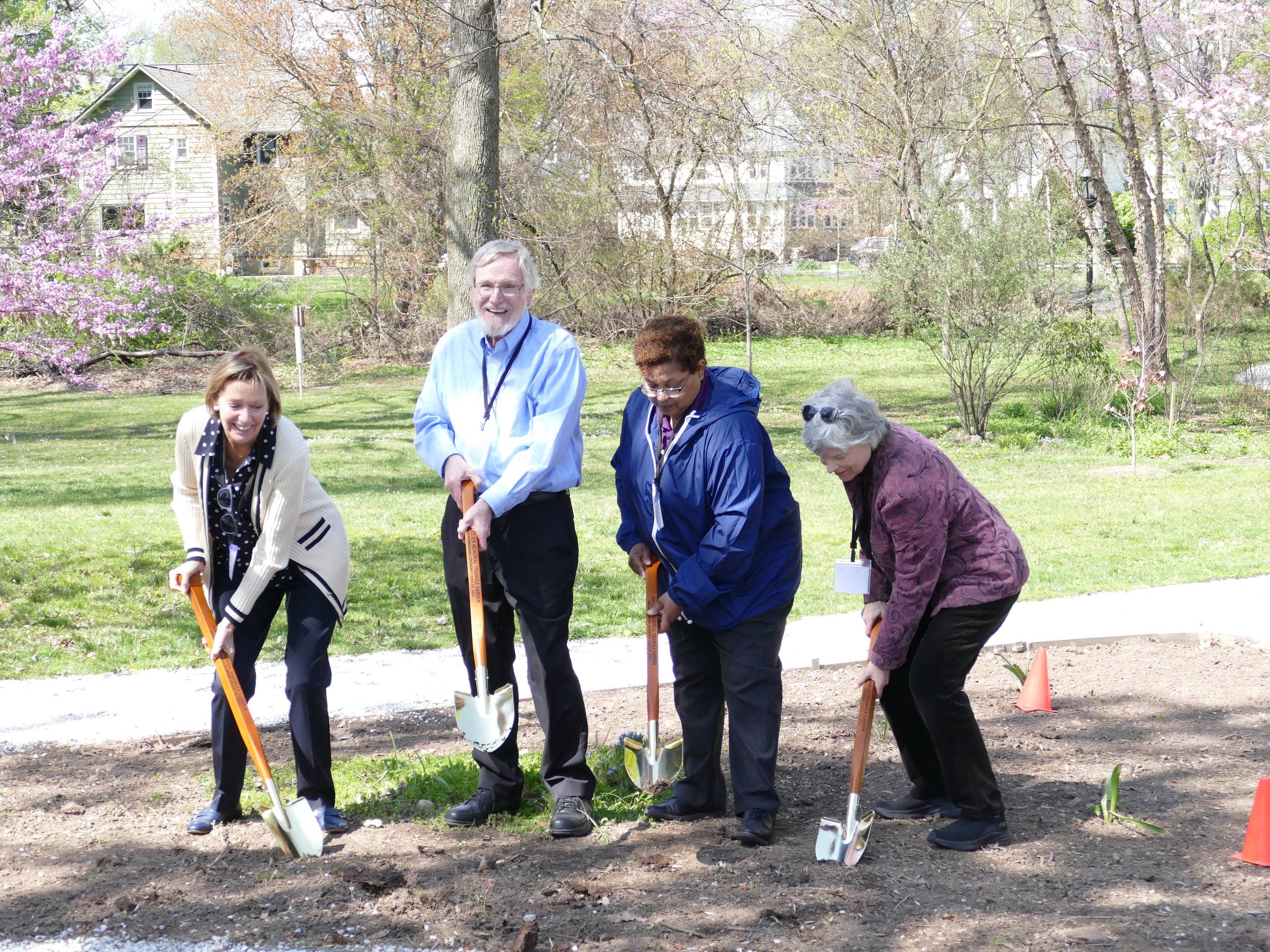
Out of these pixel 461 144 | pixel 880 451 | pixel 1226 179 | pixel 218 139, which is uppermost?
pixel 218 139

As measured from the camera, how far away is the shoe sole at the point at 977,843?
3.92 meters

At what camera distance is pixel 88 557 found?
28.5ft

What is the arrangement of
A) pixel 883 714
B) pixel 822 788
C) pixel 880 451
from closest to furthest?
pixel 880 451, pixel 822 788, pixel 883 714

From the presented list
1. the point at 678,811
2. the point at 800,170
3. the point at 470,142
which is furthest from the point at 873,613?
the point at 800,170

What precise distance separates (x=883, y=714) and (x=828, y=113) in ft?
58.0

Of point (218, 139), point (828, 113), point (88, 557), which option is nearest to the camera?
point (88, 557)

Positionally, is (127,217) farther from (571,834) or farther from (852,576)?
(852,576)

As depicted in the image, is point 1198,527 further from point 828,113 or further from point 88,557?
point 828,113

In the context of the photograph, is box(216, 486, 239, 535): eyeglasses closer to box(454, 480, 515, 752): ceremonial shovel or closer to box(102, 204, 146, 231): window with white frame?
box(454, 480, 515, 752): ceremonial shovel

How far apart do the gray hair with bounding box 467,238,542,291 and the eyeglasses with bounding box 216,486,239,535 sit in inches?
39.9

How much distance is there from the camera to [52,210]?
17719mm

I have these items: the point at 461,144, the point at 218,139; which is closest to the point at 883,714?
the point at 461,144

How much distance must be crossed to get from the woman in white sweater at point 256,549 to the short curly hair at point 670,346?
1135 mm

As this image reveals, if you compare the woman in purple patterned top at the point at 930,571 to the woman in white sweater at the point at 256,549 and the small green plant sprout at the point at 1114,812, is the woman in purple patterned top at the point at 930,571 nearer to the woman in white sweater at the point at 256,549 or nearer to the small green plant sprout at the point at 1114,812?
the small green plant sprout at the point at 1114,812
